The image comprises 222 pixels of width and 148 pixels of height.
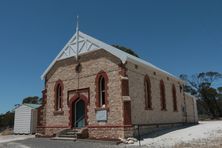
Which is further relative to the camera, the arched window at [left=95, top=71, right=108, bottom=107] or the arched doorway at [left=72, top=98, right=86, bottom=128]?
the arched doorway at [left=72, top=98, right=86, bottom=128]

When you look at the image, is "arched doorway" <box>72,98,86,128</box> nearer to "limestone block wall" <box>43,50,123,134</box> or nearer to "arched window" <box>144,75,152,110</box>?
"limestone block wall" <box>43,50,123,134</box>

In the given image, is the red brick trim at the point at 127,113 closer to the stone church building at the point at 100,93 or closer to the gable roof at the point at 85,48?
the stone church building at the point at 100,93

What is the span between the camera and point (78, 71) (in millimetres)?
20953

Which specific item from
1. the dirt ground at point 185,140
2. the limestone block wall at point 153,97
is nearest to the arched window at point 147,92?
the limestone block wall at point 153,97

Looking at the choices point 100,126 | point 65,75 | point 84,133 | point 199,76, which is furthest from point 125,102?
point 199,76

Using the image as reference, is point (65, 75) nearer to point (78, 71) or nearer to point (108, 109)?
point (78, 71)

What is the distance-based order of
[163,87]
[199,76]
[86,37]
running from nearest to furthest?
[86,37] < [163,87] < [199,76]

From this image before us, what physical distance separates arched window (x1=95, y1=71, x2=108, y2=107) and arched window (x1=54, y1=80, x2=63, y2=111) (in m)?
4.54

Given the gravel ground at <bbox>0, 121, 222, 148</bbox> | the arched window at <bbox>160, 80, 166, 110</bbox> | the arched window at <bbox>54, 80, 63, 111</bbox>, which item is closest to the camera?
the gravel ground at <bbox>0, 121, 222, 148</bbox>

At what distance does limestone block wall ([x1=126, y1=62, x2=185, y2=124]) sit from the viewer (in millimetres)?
18594

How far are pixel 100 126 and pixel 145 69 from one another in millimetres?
6448

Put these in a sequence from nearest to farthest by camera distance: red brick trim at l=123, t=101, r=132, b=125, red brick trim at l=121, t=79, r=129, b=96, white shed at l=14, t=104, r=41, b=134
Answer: red brick trim at l=123, t=101, r=132, b=125, red brick trim at l=121, t=79, r=129, b=96, white shed at l=14, t=104, r=41, b=134

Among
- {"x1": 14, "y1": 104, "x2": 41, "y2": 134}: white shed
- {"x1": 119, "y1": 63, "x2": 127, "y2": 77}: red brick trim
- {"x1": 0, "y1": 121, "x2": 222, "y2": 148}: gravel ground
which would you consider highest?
{"x1": 119, "y1": 63, "x2": 127, "y2": 77}: red brick trim

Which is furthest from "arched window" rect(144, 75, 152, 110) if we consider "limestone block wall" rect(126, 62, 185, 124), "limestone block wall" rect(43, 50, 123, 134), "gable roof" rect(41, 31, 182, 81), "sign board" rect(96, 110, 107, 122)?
"sign board" rect(96, 110, 107, 122)
